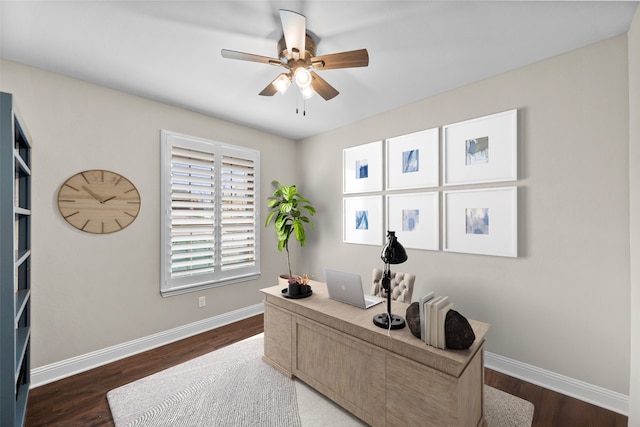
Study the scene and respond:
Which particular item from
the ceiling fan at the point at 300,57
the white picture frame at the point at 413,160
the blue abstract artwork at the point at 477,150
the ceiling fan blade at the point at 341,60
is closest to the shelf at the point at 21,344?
the ceiling fan at the point at 300,57

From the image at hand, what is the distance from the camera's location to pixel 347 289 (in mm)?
2023

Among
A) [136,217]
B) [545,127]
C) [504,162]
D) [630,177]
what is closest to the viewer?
[630,177]

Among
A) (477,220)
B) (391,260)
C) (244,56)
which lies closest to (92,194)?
(244,56)

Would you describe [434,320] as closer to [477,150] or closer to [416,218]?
[416,218]

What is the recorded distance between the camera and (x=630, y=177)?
5.91 ft

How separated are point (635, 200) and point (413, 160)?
1.71 m

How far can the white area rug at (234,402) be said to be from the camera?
186cm

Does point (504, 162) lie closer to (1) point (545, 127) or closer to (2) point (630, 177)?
(1) point (545, 127)

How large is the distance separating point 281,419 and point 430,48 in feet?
9.71

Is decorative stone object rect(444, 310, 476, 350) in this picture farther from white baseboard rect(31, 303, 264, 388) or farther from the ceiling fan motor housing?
white baseboard rect(31, 303, 264, 388)

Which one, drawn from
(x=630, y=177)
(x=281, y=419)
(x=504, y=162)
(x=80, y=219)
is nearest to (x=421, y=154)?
(x=504, y=162)

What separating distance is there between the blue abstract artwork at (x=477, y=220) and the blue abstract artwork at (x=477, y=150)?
18.2 inches

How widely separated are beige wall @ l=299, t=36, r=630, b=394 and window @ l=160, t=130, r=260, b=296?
2.62m

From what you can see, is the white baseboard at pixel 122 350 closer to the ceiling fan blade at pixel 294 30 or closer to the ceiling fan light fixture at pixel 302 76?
the ceiling fan light fixture at pixel 302 76
